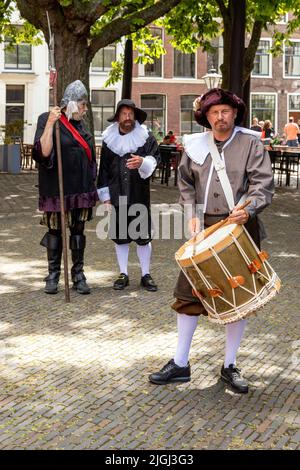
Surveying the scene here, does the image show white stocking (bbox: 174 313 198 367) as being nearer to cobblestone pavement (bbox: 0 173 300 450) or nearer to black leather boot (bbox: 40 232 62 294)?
cobblestone pavement (bbox: 0 173 300 450)

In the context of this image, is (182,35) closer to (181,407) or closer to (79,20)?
(79,20)

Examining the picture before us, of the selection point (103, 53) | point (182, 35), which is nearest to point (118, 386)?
point (182, 35)

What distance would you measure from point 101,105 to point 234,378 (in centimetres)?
3801

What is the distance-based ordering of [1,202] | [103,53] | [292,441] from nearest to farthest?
[292,441] → [1,202] → [103,53]

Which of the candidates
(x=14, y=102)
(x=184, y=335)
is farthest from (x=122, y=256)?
(x=14, y=102)

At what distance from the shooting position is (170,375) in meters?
5.24

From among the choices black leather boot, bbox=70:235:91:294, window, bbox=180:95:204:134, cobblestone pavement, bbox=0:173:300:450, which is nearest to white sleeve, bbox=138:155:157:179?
black leather boot, bbox=70:235:91:294

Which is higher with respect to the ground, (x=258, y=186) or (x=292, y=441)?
(x=258, y=186)

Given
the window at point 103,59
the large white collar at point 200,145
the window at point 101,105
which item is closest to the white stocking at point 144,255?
the large white collar at point 200,145

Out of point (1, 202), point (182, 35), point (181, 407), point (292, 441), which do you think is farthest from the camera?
point (182, 35)

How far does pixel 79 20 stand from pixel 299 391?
11821 millimetres

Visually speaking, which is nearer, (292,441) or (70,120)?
(292,441)

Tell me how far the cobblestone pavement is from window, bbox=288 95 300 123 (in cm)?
3848

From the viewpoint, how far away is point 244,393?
5070 mm
